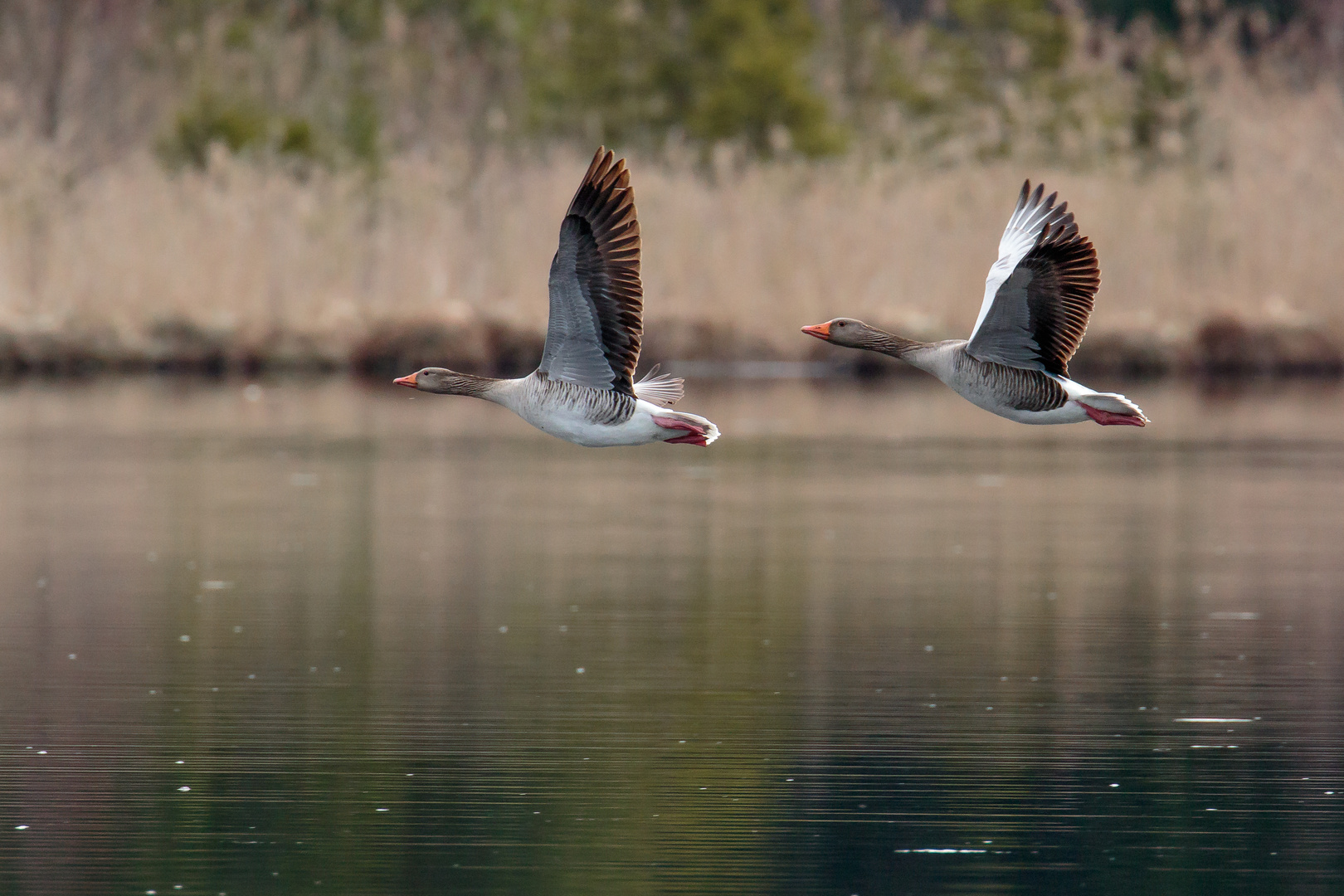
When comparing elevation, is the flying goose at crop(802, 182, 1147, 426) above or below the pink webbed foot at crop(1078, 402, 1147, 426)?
above

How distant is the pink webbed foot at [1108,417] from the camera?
35.7ft

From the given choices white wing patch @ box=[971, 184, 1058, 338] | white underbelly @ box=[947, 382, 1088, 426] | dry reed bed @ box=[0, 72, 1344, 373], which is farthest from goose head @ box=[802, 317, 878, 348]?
dry reed bed @ box=[0, 72, 1344, 373]

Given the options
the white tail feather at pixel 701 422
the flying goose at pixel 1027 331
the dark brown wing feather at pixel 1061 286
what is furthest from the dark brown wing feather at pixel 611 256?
the dark brown wing feather at pixel 1061 286

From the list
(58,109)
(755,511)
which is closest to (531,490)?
(755,511)

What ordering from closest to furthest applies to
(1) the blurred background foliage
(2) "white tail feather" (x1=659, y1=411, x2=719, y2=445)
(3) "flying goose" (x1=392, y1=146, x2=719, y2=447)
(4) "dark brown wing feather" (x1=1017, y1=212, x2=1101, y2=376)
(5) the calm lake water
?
(2) "white tail feather" (x1=659, y1=411, x2=719, y2=445) < (3) "flying goose" (x1=392, y1=146, x2=719, y2=447) < (4) "dark brown wing feather" (x1=1017, y1=212, x2=1101, y2=376) < (5) the calm lake water < (1) the blurred background foliage

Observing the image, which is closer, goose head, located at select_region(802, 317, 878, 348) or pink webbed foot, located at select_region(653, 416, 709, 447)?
pink webbed foot, located at select_region(653, 416, 709, 447)

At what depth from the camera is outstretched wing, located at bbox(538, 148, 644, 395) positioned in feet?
37.7

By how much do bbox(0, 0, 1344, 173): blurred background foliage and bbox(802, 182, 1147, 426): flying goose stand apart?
29.7m

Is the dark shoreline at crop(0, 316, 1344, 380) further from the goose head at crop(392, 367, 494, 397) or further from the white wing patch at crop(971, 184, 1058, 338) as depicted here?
the white wing patch at crop(971, 184, 1058, 338)

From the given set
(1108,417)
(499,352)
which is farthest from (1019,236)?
(499,352)

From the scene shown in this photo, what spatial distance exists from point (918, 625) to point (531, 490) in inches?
417

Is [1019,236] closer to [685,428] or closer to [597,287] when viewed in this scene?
[685,428]

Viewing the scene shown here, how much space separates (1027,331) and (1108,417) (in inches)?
28.3

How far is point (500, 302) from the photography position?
36875 mm
